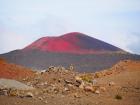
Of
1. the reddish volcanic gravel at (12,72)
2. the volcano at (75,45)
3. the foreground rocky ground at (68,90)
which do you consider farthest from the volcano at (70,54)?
the foreground rocky ground at (68,90)

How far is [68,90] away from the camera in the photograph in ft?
62.5

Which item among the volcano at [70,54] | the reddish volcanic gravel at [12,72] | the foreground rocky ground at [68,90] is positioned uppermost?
the volcano at [70,54]

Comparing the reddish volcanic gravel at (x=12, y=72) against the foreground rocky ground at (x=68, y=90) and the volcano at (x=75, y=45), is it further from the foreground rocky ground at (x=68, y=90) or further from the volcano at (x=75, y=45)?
the volcano at (x=75, y=45)

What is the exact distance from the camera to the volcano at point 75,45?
56.4 m

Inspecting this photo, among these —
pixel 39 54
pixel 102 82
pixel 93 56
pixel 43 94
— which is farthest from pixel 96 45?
pixel 43 94

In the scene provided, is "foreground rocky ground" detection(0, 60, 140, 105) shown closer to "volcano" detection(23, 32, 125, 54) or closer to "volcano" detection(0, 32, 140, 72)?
"volcano" detection(0, 32, 140, 72)

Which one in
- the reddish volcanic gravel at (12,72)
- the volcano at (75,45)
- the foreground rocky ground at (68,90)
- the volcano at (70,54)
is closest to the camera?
the foreground rocky ground at (68,90)

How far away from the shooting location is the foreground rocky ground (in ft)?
54.5

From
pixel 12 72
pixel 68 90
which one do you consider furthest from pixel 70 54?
pixel 68 90

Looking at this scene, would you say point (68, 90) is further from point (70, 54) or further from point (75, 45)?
point (75, 45)

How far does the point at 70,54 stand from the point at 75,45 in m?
2.85

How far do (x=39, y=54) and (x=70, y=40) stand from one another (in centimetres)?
499

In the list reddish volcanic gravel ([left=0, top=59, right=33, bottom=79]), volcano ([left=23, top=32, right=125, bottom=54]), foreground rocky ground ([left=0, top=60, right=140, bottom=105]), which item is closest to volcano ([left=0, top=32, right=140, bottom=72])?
volcano ([left=23, top=32, right=125, bottom=54])

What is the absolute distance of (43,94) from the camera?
17844mm
